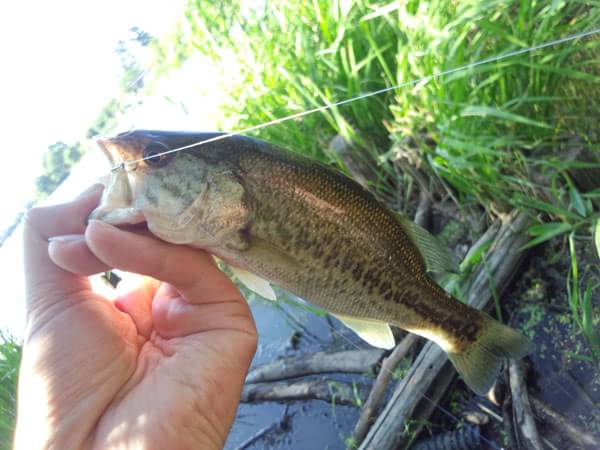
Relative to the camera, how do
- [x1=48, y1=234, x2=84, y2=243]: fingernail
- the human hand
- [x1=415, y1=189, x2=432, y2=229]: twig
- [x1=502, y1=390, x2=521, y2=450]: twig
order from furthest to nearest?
[x1=415, y1=189, x2=432, y2=229]: twig < [x1=502, y1=390, x2=521, y2=450]: twig < [x1=48, y1=234, x2=84, y2=243]: fingernail < the human hand

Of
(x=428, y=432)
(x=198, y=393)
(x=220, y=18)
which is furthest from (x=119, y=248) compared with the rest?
(x=220, y=18)

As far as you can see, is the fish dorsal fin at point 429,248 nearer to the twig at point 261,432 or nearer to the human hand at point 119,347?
the human hand at point 119,347

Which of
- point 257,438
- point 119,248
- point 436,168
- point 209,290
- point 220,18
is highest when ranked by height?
point 220,18

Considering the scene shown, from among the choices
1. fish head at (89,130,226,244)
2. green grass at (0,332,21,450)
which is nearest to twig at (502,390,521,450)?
fish head at (89,130,226,244)

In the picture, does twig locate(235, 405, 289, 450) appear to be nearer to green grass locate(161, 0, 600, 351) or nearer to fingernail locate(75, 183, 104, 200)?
green grass locate(161, 0, 600, 351)

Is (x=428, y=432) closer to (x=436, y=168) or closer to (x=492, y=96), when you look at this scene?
(x=436, y=168)
